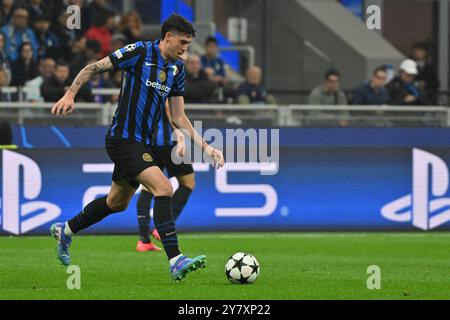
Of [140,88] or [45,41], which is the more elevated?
[45,41]

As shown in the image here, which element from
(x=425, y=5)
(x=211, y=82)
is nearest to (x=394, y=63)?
(x=425, y=5)

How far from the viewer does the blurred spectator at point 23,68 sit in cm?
1800

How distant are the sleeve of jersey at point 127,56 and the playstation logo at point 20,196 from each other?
541cm

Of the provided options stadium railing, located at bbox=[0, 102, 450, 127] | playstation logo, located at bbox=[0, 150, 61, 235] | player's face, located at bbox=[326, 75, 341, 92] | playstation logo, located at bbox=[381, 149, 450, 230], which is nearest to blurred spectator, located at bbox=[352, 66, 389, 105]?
player's face, located at bbox=[326, 75, 341, 92]

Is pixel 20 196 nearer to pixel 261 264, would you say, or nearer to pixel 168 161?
pixel 168 161

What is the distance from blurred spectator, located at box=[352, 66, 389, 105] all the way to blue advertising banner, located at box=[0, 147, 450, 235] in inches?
96.2

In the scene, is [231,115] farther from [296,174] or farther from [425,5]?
[425,5]

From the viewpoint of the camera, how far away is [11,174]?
598 inches

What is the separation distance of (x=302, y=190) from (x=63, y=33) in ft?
18.2

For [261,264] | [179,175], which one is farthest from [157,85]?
[179,175]

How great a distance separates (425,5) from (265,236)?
11.2 meters

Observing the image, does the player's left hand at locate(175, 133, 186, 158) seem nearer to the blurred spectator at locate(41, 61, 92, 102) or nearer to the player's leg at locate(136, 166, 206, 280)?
the player's leg at locate(136, 166, 206, 280)

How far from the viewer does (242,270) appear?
10.0 meters

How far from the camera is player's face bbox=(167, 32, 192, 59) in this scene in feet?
33.0
